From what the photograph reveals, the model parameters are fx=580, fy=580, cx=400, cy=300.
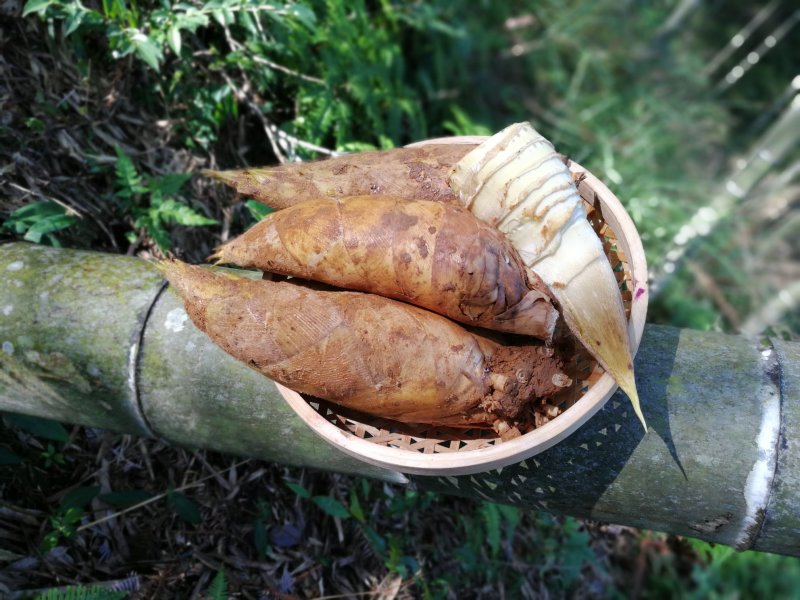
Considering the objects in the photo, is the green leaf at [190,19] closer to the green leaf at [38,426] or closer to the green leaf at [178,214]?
the green leaf at [178,214]

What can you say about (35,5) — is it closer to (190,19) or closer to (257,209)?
(190,19)

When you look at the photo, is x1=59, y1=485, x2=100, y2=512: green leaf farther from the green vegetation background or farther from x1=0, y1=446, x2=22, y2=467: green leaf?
x1=0, y1=446, x2=22, y2=467: green leaf

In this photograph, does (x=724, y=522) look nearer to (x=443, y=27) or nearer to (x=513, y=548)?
(x=513, y=548)

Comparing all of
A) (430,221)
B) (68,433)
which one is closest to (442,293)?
(430,221)

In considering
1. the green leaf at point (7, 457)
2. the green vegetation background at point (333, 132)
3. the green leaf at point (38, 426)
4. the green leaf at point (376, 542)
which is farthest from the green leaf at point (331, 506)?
the green leaf at point (7, 457)

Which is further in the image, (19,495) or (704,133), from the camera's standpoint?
(704,133)

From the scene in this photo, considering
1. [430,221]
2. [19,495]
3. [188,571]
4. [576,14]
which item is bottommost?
[188,571]

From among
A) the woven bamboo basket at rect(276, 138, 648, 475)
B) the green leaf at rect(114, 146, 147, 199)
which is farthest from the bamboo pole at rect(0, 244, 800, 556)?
the green leaf at rect(114, 146, 147, 199)
